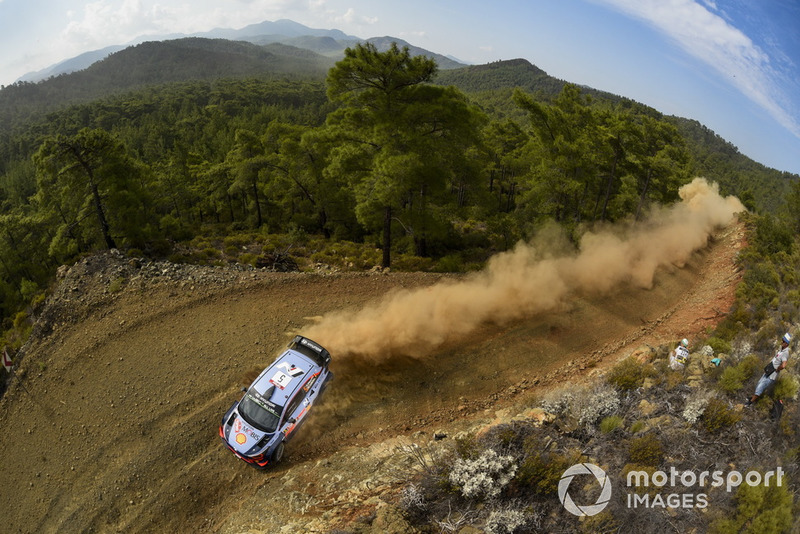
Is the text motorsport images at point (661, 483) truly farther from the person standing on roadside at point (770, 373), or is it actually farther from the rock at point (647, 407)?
the person standing on roadside at point (770, 373)

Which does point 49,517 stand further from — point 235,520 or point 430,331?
point 430,331

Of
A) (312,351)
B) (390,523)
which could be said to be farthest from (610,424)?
(312,351)

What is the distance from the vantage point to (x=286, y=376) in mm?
11141

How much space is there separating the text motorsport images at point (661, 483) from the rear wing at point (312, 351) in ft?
23.4

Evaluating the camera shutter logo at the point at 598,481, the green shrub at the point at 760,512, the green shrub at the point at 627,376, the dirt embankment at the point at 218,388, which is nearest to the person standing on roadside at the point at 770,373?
the green shrub at the point at 627,376

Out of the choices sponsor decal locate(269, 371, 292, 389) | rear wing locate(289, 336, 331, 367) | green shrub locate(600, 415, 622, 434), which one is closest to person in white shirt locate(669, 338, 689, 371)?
green shrub locate(600, 415, 622, 434)

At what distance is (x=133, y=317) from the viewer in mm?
14688

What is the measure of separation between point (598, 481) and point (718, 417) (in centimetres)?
374

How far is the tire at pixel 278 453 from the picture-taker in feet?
33.9

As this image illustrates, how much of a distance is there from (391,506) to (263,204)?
3696cm

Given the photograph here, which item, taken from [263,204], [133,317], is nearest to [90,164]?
[133,317]

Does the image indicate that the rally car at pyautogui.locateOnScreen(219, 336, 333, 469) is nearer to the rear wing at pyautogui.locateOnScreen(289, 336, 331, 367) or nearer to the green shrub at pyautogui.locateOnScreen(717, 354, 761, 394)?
the rear wing at pyautogui.locateOnScreen(289, 336, 331, 367)

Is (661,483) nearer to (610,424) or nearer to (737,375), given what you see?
(610,424)

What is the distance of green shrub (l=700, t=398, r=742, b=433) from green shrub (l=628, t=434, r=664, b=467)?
1.69 m
